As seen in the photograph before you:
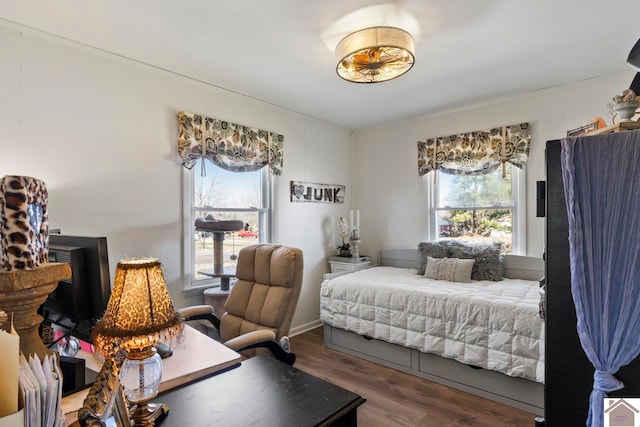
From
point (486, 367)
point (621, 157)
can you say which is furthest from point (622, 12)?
point (486, 367)

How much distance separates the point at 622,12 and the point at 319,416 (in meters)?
2.68

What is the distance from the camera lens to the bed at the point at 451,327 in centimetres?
228

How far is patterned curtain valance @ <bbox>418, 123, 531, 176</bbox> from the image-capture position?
328cm

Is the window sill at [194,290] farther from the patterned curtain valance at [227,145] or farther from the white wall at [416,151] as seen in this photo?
the white wall at [416,151]

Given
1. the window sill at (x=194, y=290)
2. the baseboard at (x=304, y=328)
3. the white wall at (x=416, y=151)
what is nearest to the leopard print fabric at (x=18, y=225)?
the window sill at (x=194, y=290)

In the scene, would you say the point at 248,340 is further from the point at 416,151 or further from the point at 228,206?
the point at 416,151

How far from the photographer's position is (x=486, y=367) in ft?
7.84

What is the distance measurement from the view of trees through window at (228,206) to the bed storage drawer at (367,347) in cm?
125

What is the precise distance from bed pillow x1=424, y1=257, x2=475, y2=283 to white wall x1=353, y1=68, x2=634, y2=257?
604 mm

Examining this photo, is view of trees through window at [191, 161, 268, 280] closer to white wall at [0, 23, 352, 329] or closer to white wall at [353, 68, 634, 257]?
white wall at [0, 23, 352, 329]

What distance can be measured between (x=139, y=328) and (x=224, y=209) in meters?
2.45

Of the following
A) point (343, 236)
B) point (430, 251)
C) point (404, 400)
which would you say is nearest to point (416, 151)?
point (430, 251)

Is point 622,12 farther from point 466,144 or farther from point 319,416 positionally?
point 319,416

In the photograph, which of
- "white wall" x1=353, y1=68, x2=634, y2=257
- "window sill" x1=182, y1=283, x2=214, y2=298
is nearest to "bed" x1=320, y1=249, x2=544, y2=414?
"white wall" x1=353, y1=68, x2=634, y2=257
